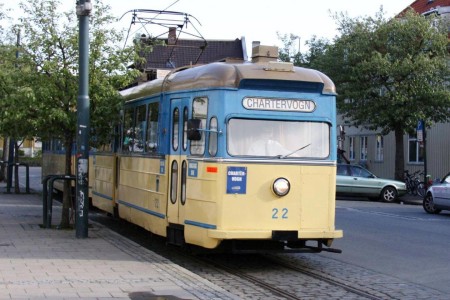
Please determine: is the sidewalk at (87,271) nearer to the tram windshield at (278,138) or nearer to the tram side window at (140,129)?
the tram side window at (140,129)

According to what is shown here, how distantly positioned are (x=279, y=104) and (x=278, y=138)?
0.49 meters

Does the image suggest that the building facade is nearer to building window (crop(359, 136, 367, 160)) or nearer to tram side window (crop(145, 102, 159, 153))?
building window (crop(359, 136, 367, 160))

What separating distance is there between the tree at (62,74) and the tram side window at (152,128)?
6.13ft

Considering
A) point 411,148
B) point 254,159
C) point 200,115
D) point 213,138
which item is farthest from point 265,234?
point 411,148

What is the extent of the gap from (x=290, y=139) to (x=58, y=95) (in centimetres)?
578

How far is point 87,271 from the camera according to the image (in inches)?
380

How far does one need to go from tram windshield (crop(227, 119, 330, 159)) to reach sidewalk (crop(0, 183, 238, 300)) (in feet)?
6.46

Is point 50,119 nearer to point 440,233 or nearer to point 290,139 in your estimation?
point 290,139

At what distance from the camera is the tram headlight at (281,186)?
33.8 ft

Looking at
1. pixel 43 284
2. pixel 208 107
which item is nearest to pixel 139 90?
pixel 208 107

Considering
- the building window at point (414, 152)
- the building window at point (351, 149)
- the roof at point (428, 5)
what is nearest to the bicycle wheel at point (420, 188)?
the building window at point (414, 152)

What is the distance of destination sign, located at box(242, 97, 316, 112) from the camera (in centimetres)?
1041

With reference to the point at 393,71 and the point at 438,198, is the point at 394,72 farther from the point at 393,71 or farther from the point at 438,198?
the point at 438,198

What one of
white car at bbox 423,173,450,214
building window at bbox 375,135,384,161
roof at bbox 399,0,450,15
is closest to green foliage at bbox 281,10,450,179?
roof at bbox 399,0,450,15
